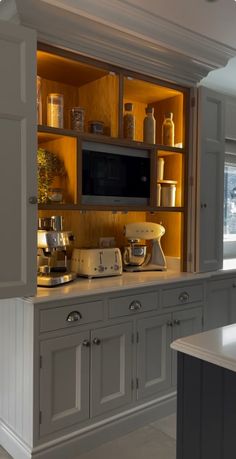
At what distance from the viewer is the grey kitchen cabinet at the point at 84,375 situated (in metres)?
2.03

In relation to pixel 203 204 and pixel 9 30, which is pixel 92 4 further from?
pixel 203 204

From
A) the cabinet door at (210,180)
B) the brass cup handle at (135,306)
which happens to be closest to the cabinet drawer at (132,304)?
the brass cup handle at (135,306)

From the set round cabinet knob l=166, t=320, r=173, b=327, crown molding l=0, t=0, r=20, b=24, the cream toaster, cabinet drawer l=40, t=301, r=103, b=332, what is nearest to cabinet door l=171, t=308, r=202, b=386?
round cabinet knob l=166, t=320, r=173, b=327

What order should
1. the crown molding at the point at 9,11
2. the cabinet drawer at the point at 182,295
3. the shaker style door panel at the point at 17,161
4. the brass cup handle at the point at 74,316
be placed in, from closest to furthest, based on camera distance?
the shaker style door panel at the point at 17,161 → the crown molding at the point at 9,11 → the brass cup handle at the point at 74,316 → the cabinet drawer at the point at 182,295

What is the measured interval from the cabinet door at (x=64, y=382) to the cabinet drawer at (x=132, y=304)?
0.22 meters

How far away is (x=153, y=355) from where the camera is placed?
249 centimetres

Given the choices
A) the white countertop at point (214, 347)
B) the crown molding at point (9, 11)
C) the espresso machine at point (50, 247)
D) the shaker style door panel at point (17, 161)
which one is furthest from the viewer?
the espresso machine at point (50, 247)

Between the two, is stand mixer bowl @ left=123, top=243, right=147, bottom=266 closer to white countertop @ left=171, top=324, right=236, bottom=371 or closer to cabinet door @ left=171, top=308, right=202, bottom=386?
cabinet door @ left=171, top=308, right=202, bottom=386

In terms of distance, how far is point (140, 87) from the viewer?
8.89 feet

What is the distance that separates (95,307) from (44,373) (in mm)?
419

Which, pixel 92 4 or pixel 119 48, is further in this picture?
pixel 119 48

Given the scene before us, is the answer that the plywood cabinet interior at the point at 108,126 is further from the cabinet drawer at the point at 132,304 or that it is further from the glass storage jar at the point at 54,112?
the cabinet drawer at the point at 132,304

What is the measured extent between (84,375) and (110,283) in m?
0.52

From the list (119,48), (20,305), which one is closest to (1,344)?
(20,305)
